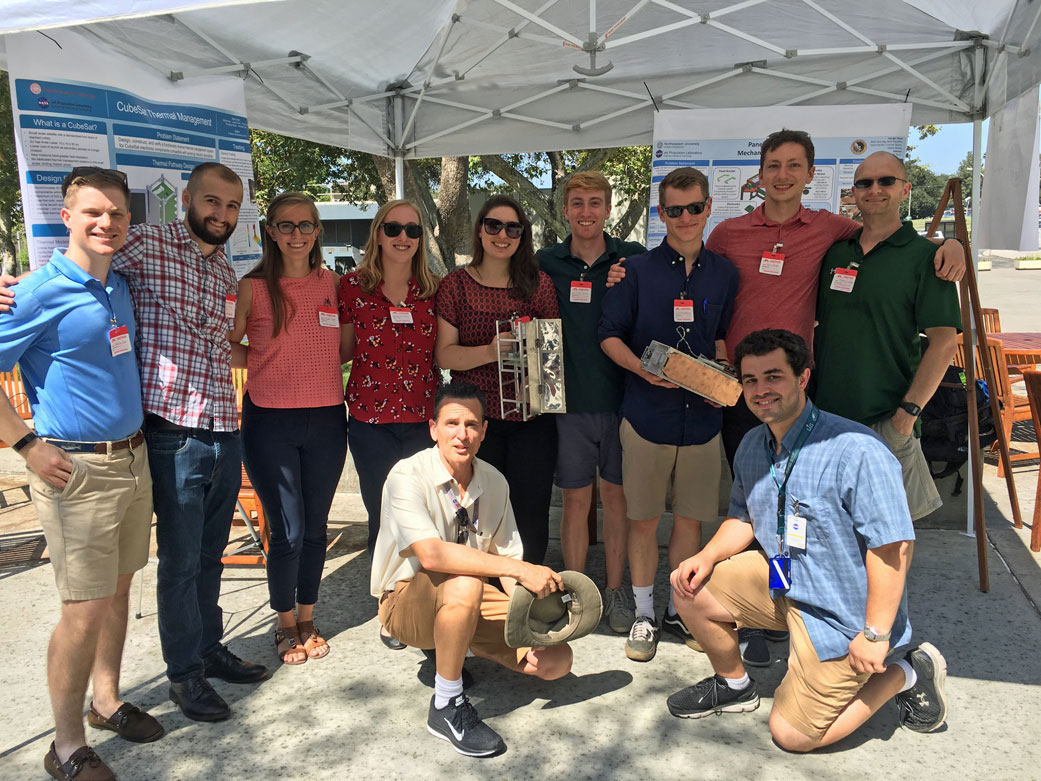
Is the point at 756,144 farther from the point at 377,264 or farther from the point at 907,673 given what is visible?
the point at 907,673

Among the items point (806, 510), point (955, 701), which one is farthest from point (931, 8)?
point (955, 701)

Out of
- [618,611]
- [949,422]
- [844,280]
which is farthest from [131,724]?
[949,422]

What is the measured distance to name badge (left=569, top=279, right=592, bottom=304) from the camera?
3.38m

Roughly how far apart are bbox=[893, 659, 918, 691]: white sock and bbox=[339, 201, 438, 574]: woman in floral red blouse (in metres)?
2.03

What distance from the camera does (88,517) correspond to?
232cm

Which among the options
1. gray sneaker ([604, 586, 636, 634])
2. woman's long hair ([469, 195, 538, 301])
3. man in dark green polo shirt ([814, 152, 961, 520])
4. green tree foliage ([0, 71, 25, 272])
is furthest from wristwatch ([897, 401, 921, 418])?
green tree foliage ([0, 71, 25, 272])

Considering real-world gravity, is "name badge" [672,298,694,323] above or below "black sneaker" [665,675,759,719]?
above

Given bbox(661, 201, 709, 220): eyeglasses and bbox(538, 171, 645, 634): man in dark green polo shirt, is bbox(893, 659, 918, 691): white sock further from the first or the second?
bbox(661, 201, 709, 220): eyeglasses

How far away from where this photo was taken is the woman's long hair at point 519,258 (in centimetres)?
329

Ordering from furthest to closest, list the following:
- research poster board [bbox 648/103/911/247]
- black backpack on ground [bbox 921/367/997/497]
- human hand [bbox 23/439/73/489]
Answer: research poster board [bbox 648/103/911/247] < black backpack on ground [bbox 921/367/997/497] < human hand [bbox 23/439/73/489]

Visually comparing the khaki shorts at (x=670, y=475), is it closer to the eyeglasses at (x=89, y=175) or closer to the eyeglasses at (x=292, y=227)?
the eyeglasses at (x=292, y=227)

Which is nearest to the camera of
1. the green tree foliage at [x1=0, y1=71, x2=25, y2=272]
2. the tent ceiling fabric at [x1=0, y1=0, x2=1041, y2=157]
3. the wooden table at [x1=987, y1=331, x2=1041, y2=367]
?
the tent ceiling fabric at [x1=0, y1=0, x2=1041, y2=157]

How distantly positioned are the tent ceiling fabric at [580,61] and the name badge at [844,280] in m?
2.16

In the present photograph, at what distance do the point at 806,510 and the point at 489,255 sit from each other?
169 cm
